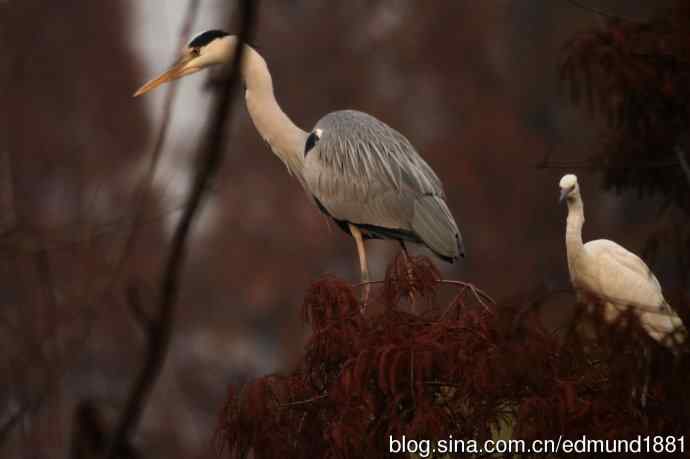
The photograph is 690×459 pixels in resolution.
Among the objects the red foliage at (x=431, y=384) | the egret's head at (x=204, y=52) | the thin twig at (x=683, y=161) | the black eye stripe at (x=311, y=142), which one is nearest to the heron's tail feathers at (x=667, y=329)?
the red foliage at (x=431, y=384)

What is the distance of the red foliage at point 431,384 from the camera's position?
3393 mm

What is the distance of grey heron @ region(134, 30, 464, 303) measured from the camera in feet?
16.5

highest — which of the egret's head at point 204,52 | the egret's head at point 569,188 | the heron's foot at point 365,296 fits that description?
the egret's head at point 204,52

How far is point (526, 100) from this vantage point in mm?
20016

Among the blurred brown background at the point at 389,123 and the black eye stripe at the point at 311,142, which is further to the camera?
the blurred brown background at the point at 389,123

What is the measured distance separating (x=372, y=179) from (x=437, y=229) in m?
0.35

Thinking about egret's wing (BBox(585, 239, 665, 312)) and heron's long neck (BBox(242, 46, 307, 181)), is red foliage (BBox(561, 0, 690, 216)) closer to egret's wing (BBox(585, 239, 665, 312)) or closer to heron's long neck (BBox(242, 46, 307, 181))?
egret's wing (BBox(585, 239, 665, 312))

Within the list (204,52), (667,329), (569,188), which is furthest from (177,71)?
(667,329)

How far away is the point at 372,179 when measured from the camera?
204 inches

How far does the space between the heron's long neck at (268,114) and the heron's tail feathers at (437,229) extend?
696mm

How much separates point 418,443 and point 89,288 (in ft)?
5.97

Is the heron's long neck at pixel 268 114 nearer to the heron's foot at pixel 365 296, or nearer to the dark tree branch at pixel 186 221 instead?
the heron's foot at pixel 365 296

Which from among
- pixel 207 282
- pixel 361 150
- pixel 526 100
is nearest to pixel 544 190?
pixel 526 100

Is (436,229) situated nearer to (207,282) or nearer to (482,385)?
(482,385)
